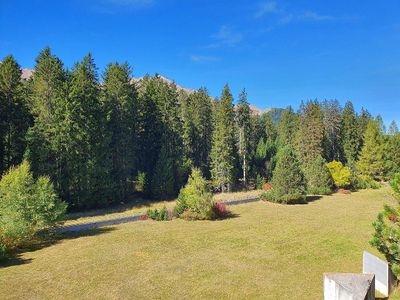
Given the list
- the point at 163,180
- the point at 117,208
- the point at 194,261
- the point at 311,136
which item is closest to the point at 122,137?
Answer: the point at 163,180

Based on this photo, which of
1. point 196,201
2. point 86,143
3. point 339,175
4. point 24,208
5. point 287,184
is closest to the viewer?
point 24,208

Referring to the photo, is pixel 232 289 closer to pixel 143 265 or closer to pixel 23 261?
pixel 143 265

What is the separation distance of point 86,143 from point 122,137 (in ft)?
24.9

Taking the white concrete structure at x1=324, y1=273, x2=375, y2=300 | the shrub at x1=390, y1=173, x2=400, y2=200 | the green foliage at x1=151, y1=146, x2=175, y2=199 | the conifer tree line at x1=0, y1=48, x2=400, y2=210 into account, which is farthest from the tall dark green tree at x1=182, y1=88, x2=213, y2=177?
the white concrete structure at x1=324, y1=273, x2=375, y2=300

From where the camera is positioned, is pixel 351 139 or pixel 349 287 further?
pixel 351 139

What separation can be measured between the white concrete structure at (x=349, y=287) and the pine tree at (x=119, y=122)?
37887 mm

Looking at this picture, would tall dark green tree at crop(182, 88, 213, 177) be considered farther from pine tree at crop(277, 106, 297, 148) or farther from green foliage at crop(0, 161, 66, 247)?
green foliage at crop(0, 161, 66, 247)

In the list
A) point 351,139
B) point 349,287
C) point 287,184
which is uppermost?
point 351,139

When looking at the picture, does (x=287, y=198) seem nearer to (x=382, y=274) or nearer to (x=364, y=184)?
(x=364, y=184)

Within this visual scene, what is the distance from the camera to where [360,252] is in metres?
22.2

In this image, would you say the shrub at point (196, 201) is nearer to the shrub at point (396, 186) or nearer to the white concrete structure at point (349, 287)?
the shrub at point (396, 186)

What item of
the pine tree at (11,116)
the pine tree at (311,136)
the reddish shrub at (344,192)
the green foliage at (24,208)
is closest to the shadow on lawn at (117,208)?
the pine tree at (11,116)

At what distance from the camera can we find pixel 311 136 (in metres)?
66.8

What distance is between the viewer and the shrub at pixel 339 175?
186ft
